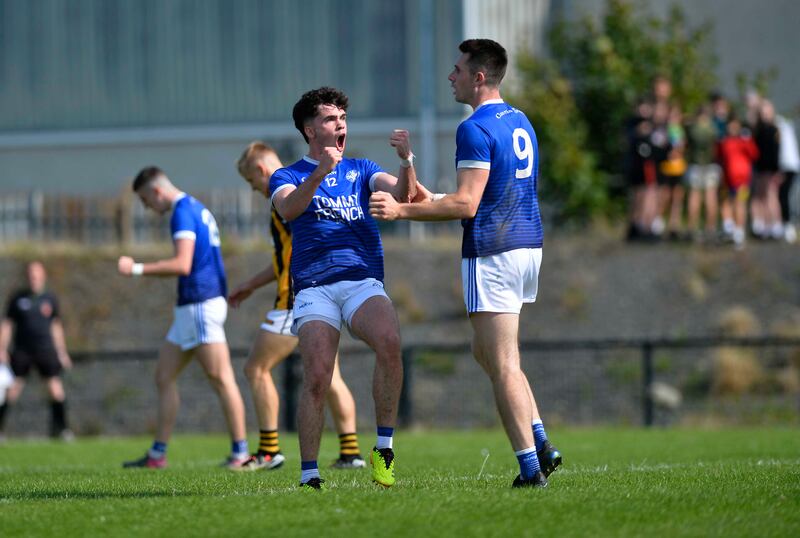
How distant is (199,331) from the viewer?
11508 millimetres

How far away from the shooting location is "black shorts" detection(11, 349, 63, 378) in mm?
19969

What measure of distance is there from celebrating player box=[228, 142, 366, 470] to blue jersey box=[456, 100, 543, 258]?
3313mm

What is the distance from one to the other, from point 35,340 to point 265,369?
9773 mm

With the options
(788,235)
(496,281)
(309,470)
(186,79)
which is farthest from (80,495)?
(186,79)

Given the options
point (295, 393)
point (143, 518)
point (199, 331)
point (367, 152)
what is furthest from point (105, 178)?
point (143, 518)

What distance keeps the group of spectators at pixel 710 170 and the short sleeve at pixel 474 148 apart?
14.3 metres

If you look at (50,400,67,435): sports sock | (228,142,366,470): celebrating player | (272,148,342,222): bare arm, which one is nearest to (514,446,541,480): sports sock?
(272,148,342,222): bare arm

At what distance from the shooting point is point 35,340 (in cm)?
1997

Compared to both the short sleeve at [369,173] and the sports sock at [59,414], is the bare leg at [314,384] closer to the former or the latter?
the short sleeve at [369,173]

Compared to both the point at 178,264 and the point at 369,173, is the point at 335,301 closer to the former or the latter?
the point at 369,173

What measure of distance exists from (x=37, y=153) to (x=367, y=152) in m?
8.32

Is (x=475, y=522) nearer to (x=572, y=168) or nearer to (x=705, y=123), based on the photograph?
(x=705, y=123)

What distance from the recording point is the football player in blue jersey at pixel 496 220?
7.66 m

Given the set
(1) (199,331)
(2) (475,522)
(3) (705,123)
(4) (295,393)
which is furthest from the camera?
(3) (705,123)
